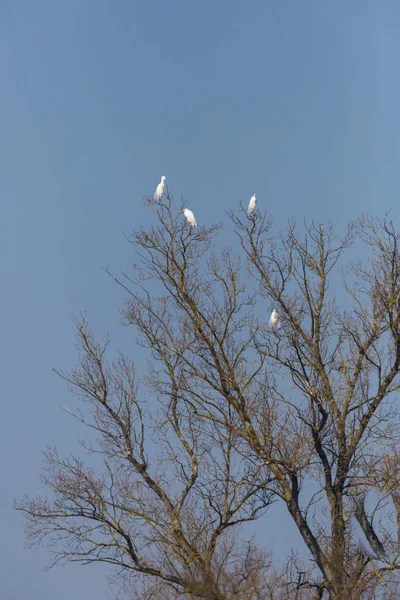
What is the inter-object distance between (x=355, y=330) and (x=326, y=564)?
140 inches

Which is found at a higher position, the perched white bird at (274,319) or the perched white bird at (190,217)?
the perched white bird at (190,217)

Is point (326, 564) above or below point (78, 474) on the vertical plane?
below

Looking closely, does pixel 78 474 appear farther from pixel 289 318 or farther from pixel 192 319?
pixel 289 318

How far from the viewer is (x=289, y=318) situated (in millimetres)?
15477

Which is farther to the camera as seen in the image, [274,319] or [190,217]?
[190,217]

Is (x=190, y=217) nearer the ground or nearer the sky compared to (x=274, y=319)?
nearer the sky

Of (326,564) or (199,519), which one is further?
(199,519)

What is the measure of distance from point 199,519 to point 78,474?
2.01m

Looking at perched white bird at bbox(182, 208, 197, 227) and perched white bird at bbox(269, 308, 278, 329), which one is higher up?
perched white bird at bbox(182, 208, 197, 227)

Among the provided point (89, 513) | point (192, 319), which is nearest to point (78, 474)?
point (89, 513)

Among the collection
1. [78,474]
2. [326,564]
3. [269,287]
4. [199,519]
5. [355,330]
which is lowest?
[326,564]

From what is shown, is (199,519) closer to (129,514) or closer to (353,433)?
(129,514)

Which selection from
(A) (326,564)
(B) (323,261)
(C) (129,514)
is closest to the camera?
(A) (326,564)

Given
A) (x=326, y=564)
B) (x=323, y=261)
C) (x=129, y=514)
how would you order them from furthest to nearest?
(x=323, y=261)
(x=129, y=514)
(x=326, y=564)
